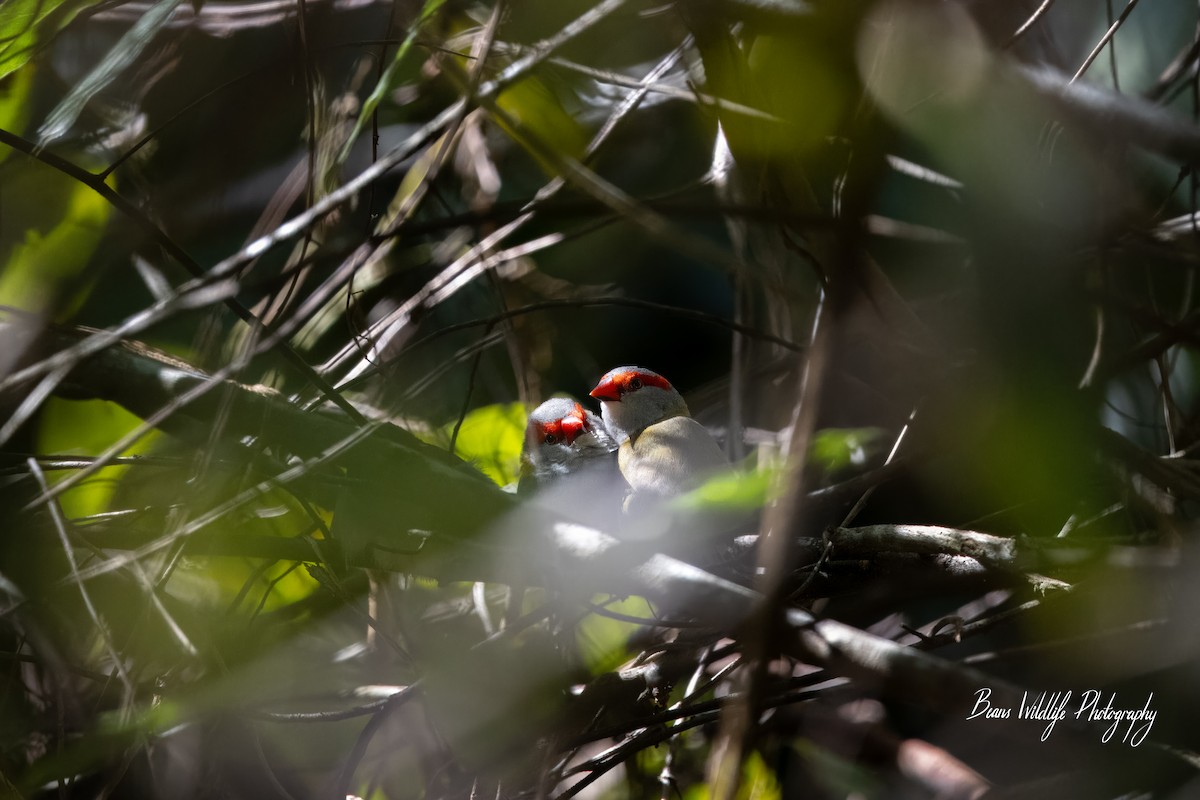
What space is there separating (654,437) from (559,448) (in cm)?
37

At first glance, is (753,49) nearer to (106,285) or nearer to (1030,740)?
(1030,740)

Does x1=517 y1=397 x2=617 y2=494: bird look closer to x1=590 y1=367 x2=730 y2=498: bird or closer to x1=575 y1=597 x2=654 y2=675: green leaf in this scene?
x1=590 y1=367 x2=730 y2=498: bird

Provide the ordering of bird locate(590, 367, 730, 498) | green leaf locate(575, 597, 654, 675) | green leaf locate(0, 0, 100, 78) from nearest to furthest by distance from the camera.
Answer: green leaf locate(0, 0, 100, 78)
bird locate(590, 367, 730, 498)
green leaf locate(575, 597, 654, 675)

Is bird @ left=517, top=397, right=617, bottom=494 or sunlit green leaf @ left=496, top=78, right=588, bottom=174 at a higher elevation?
sunlit green leaf @ left=496, top=78, right=588, bottom=174

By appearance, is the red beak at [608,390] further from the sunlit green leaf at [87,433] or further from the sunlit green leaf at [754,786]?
the sunlit green leaf at [87,433]

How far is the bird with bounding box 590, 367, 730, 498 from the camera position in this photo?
6.15 feet

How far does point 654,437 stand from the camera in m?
2.12

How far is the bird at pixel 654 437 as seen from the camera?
1.88 m

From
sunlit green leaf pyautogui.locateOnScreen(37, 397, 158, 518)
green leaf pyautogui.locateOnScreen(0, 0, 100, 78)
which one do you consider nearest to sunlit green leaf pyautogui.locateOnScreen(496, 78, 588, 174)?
green leaf pyautogui.locateOnScreen(0, 0, 100, 78)

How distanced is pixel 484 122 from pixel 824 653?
239 centimetres

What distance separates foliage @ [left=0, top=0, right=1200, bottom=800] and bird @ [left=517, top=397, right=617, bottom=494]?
0.23 meters

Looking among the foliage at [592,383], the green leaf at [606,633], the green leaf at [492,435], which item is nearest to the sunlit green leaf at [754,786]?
the foliage at [592,383]

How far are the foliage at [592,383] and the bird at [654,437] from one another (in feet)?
0.46

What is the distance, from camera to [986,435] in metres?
1.16
